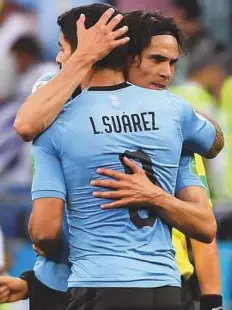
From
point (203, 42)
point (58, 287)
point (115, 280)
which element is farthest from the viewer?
point (203, 42)

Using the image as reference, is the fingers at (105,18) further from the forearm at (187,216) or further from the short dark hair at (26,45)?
the short dark hair at (26,45)

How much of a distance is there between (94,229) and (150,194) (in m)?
0.21

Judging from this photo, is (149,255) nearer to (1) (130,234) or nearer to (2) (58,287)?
(1) (130,234)

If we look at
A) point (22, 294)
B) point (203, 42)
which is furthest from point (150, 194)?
point (203, 42)

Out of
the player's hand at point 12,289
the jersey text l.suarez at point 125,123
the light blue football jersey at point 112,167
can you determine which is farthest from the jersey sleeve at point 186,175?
the player's hand at point 12,289

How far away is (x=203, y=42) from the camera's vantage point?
889 centimetres

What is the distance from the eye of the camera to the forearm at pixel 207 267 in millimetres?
4309

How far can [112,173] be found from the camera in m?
3.75

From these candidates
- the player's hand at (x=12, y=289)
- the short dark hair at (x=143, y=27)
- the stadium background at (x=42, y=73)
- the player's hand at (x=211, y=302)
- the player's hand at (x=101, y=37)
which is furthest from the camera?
the stadium background at (x=42, y=73)

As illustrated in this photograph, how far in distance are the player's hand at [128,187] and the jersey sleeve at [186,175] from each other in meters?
0.20

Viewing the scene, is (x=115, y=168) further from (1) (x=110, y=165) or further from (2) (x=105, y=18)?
(2) (x=105, y=18)

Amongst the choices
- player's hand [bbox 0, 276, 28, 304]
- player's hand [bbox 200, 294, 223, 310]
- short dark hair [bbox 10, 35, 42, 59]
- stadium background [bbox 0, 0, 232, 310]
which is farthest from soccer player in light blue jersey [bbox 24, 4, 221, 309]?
short dark hair [bbox 10, 35, 42, 59]

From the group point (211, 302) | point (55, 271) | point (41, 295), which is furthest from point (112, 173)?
point (211, 302)

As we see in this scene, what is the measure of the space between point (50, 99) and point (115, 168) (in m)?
Result: 0.29
